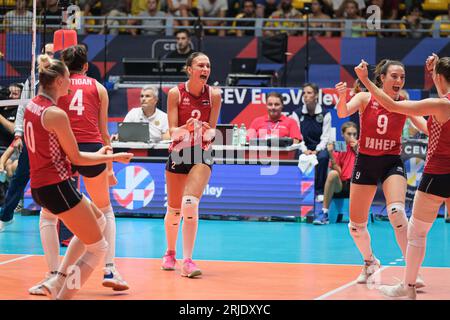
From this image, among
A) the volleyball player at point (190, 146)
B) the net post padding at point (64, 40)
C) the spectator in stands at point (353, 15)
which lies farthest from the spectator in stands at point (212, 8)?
the volleyball player at point (190, 146)

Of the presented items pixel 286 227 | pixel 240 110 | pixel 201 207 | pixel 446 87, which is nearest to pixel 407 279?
pixel 446 87

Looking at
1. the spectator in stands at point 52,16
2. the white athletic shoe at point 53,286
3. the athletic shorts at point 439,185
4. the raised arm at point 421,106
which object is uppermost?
the spectator in stands at point 52,16

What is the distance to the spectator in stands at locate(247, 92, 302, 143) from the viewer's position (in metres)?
12.6

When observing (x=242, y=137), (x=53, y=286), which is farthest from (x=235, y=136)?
(x=53, y=286)

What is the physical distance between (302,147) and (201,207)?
1714mm

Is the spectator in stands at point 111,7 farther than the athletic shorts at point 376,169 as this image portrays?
Yes

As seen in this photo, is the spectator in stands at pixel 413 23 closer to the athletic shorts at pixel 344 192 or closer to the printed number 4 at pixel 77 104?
the athletic shorts at pixel 344 192

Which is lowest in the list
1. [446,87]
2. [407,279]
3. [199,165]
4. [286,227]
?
[286,227]

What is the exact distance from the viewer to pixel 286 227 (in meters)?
12.0

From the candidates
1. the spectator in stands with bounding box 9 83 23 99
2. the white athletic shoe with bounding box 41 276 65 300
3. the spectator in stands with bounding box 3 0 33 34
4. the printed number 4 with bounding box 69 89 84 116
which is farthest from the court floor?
the spectator in stands with bounding box 3 0 33 34

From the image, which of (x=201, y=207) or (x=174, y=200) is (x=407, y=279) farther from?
(x=201, y=207)

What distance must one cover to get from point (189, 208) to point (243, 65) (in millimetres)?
7493

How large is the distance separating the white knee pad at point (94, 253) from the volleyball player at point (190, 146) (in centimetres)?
167

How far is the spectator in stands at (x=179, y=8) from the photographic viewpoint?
17291 mm
